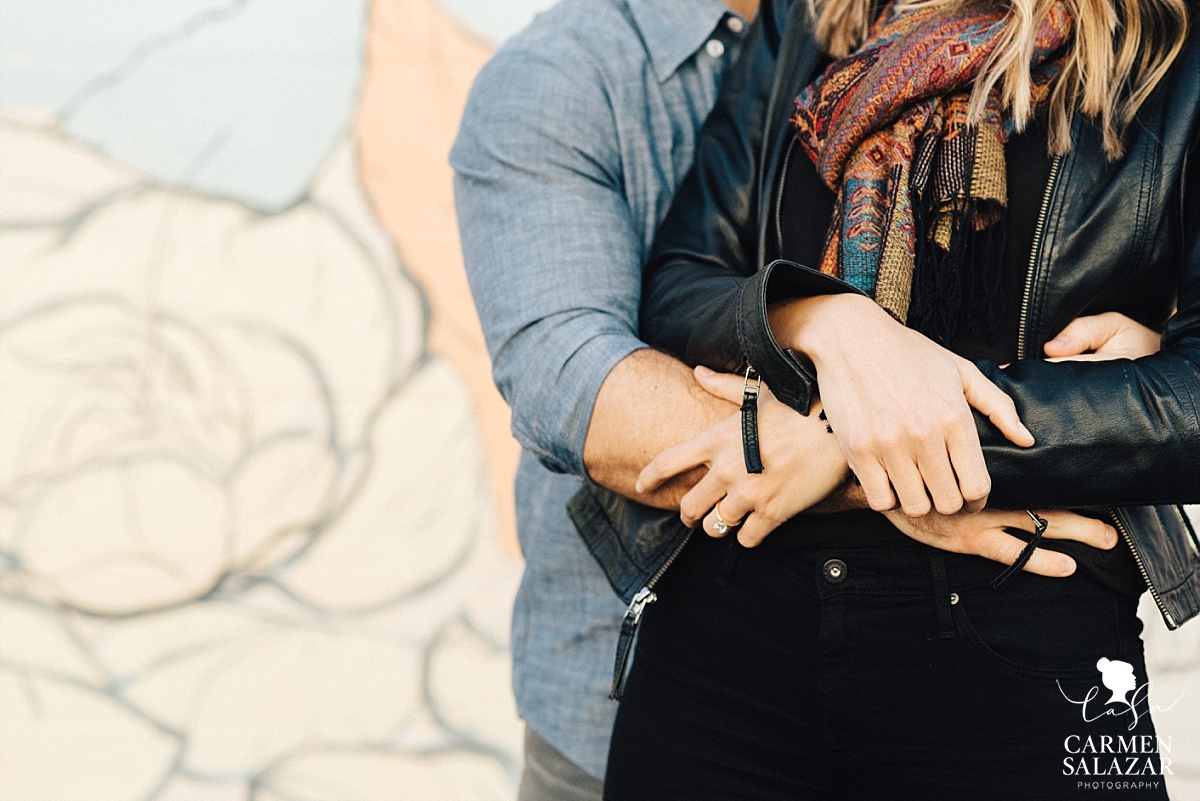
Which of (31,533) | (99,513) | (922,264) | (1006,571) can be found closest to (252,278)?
(99,513)

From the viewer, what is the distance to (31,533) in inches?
97.6

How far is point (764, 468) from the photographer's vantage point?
2.88ft

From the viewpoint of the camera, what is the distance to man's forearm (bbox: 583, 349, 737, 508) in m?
0.97

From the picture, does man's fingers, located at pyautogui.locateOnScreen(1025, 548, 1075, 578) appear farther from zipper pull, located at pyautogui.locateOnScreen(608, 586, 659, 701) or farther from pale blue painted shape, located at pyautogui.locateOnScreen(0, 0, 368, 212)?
pale blue painted shape, located at pyautogui.locateOnScreen(0, 0, 368, 212)

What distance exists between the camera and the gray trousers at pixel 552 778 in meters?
1.34

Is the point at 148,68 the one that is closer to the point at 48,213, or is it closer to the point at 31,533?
the point at 48,213

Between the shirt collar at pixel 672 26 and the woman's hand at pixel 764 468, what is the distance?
1.95 feet

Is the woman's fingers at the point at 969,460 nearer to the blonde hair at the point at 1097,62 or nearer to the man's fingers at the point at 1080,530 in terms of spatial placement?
the man's fingers at the point at 1080,530

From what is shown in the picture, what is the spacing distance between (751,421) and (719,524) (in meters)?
0.12

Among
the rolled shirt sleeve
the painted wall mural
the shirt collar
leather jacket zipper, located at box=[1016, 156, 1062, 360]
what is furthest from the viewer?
the painted wall mural

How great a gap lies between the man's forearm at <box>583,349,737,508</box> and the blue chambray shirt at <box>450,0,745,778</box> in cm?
2

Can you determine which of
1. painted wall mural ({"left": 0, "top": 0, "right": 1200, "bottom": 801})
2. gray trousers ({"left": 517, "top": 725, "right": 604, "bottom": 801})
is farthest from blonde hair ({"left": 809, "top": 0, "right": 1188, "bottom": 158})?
painted wall mural ({"left": 0, "top": 0, "right": 1200, "bottom": 801})

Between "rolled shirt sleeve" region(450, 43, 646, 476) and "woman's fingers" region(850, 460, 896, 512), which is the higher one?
"rolled shirt sleeve" region(450, 43, 646, 476)

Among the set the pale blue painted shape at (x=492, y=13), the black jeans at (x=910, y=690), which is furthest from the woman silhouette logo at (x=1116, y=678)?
the pale blue painted shape at (x=492, y=13)
